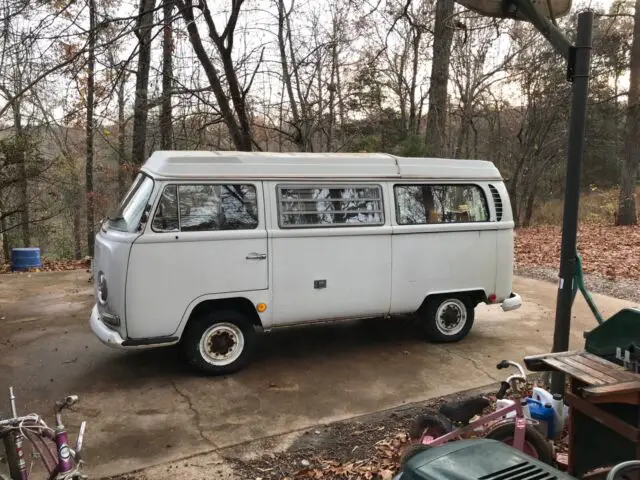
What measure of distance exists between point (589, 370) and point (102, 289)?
4.51 m

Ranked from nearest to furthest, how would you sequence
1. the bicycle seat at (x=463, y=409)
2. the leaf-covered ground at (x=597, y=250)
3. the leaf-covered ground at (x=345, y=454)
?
1. the bicycle seat at (x=463, y=409)
2. the leaf-covered ground at (x=345, y=454)
3. the leaf-covered ground at (x=597, y=250)

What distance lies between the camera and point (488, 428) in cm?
352

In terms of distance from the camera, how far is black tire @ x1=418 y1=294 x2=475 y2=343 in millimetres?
6445

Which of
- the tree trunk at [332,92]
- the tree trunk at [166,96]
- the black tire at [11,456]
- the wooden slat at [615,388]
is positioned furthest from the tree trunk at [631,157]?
the black tire at [11,456]

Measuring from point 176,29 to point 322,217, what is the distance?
16.3 feet

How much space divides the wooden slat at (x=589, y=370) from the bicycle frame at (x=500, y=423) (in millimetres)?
529

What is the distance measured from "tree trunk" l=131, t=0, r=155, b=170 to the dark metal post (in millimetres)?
5793

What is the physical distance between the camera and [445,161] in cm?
650

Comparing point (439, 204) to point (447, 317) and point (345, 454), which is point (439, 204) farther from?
point (345, 454)

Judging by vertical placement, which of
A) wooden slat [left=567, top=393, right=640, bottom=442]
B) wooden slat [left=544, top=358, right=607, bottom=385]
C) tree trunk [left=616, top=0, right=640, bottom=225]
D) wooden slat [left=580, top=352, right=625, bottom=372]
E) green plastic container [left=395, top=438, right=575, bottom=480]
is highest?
tree trunk [left=616, top=0, right=640, bottom=225]

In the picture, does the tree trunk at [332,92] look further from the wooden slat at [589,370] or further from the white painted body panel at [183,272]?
the wooden slat at [589,370]

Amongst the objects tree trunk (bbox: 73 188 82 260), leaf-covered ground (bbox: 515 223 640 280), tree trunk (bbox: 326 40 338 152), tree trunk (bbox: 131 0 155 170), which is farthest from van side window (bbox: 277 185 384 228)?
tree trunk (bbox: 73 188 82 260)

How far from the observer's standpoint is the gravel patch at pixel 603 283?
30.2ft

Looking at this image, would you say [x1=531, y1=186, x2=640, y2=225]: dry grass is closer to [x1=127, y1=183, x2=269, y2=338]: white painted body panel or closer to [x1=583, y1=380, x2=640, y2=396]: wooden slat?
[x1=127, y1=183, x2=269, y2=338]: white painted body panel
